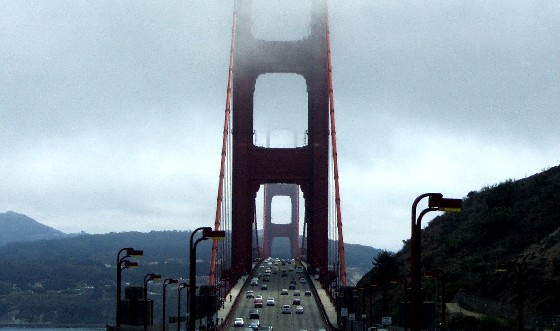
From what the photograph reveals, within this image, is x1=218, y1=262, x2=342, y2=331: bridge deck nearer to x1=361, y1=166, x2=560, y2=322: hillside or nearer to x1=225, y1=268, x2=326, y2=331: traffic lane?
x1=225, y1=268, x2=326, y2=331: traffic lane

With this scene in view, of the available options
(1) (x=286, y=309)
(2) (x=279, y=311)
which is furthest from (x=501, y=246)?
(2) (x=279, y=311)

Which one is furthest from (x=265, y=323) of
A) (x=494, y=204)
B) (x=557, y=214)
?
(x=494, y=204)

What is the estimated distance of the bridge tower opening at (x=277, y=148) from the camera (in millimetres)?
103250

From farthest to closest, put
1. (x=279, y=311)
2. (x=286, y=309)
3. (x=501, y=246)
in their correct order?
(x=501, y=246), (x=279, y=311), (x=286, y=309)

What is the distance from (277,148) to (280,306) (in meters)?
18.6

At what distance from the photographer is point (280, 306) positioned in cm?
9431

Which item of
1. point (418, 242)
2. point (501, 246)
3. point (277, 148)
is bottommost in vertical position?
point (418, 242)

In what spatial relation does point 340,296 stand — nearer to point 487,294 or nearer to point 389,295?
point 487,294

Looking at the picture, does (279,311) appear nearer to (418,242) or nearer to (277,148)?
(277,148)

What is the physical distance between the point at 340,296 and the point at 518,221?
93.2 ft

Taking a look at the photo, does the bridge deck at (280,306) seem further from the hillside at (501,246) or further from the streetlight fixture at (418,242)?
the streetlight fixture at (418,242)

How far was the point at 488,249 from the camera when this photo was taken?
9644cm

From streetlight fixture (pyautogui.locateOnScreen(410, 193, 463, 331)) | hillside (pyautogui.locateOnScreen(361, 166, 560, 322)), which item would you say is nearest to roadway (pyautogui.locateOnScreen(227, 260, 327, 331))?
hillside (pyautogui.locateOnScreen(361, 166, 560, 322))

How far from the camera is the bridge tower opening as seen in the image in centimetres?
10325
